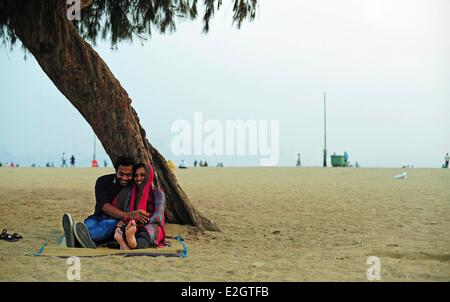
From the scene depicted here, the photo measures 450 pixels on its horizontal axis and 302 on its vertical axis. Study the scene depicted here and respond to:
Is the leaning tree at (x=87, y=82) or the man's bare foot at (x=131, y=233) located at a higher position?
the leaning tree at (x=87, y=82)

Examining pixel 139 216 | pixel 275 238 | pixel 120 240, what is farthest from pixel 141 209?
pixel 275 238

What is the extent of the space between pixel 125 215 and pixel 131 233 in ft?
0.74

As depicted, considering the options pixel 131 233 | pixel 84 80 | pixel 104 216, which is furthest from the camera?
pixel 84 80

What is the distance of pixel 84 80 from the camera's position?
22.9 ft

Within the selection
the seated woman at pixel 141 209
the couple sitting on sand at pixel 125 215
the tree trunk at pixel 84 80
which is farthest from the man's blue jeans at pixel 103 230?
the tree trunk at pixel 84 80

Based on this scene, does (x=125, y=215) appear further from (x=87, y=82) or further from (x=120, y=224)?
(x=87, y=82)

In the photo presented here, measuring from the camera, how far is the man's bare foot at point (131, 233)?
17.1ft

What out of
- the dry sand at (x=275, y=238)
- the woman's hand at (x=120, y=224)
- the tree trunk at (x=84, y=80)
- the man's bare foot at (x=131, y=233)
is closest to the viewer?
the dry sand at (x=275, y=238)

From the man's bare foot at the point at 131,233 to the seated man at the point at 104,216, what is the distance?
0.09 metres

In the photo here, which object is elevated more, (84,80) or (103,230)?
(84,80)

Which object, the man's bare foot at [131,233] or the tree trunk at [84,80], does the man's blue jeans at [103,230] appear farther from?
the tree trunk at [84,80]

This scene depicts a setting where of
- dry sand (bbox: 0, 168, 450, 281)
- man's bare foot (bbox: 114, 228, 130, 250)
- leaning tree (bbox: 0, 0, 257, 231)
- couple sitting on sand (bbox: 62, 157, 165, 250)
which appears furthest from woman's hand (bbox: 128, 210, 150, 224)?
leaning tree (bbox: 0, 0, 257, 231)

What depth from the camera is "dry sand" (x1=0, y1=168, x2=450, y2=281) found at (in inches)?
177
